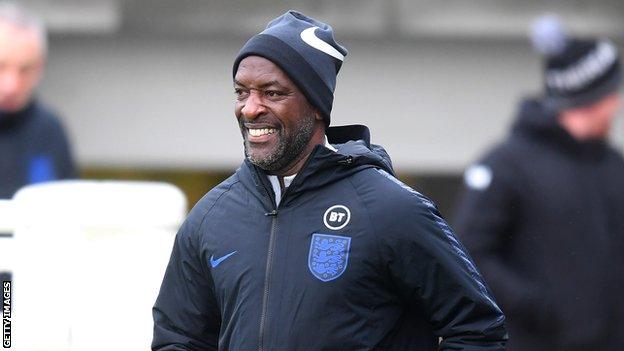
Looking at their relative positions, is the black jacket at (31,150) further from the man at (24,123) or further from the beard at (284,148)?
the beard at (284,148)

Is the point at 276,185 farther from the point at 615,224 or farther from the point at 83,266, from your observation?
the point at 615,224

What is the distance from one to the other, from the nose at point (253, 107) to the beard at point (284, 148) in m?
0.04

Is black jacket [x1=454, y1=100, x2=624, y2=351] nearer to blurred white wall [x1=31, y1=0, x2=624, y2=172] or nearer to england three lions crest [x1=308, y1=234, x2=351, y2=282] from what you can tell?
england three lions crest [x1=308, y1=234, x2=351, y2=282]

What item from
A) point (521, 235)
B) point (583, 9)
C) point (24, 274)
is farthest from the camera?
point (583, 9)

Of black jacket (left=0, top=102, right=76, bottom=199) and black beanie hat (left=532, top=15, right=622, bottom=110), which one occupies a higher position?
black beanie hat (left=532, top=15, right=622, bottom=110)

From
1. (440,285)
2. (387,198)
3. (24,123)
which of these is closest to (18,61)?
(24,123)

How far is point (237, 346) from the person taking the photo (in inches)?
134

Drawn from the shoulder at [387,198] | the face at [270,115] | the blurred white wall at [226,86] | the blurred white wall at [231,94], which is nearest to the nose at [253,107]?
the face at [270,115]

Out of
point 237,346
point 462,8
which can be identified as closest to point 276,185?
point 237,346

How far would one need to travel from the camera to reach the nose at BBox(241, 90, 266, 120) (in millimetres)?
3471

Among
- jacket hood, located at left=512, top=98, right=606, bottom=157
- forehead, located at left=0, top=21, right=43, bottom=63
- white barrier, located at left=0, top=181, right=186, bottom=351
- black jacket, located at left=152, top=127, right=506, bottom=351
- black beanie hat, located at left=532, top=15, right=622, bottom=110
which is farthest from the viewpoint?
black beanie hat, located at left=532, top=15, right=622, bottom=110

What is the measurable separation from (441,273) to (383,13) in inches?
255

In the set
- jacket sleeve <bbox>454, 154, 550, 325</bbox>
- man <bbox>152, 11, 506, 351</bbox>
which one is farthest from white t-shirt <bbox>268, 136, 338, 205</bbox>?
jacket sleeve <bbox>454, 154, 550, 325</bbox>

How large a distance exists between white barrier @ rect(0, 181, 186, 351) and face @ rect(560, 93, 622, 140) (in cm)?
255
